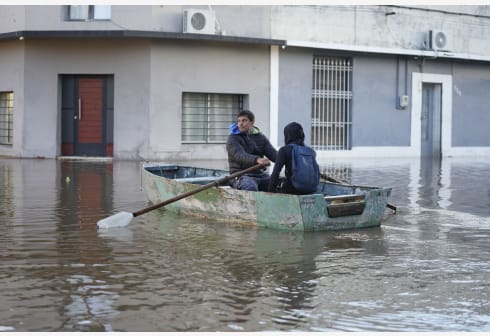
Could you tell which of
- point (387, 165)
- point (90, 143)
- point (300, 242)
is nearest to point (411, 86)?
point (387, 165)

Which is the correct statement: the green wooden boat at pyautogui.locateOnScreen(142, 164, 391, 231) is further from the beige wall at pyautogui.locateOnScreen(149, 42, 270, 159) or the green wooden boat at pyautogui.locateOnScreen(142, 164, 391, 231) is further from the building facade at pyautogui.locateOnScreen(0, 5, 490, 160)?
the building facade at pyautogui.locateOnScreen(0, 5, 490, 160)

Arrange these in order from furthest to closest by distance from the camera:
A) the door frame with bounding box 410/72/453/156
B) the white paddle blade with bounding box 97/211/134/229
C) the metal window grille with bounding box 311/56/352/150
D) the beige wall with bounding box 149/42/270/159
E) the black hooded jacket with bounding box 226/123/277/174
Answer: the door frame with bounding box 410/72/453/156
the metal window grille with bounding box 311/56/352/150
the beige wall with bounding box 149/42/270/159
the black hooded jacket with bounding box 226/123/277/174
the white paddle blade with bounding box 97/211/134/229

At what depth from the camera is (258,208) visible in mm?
9703

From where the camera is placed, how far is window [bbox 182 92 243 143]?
2408 centimetres

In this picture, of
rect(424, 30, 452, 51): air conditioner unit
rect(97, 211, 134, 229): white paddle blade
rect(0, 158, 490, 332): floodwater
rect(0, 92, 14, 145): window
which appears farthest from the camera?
rect(424, 30, 452, 51): air conditioner unit

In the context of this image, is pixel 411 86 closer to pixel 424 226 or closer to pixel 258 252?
pixel 424 226

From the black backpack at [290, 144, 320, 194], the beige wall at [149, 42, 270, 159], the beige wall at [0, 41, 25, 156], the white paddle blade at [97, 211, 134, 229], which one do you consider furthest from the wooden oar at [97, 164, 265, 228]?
the beige wall at [0, 41, 25, 156]

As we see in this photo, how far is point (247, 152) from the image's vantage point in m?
10.8

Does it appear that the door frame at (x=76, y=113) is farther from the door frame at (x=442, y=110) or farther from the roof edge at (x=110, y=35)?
the door frame at (x=442, y=110)

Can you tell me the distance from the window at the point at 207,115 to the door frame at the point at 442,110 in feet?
22.7

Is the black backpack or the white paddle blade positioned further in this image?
the black backpack

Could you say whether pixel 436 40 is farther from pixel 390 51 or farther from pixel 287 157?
pixel 287 157

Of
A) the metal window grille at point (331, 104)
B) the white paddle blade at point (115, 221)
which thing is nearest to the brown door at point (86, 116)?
the metal window grille at point (331, 104)

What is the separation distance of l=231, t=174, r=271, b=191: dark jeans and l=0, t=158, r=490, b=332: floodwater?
620 millimetres
